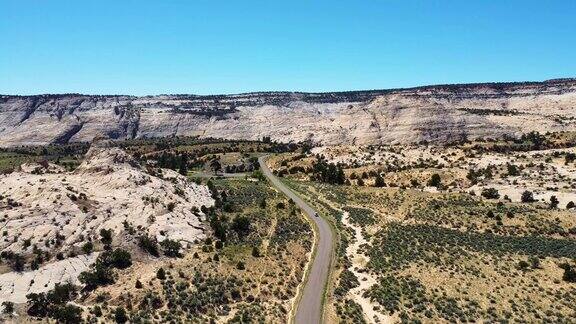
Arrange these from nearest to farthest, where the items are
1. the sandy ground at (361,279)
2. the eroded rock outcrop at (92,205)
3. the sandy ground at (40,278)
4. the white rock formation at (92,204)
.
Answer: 1. the sandy ground at (40,278)
2. the sandy ground at (361,279)
3. the eroded rock outcrop at (92,205)
4. the white rock formation at (92,204)

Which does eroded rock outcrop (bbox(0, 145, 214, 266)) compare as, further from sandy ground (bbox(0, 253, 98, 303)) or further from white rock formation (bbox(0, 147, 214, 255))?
sandy ground (bbox(0, 253, 98, 303))

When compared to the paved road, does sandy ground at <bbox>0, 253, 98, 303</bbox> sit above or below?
above

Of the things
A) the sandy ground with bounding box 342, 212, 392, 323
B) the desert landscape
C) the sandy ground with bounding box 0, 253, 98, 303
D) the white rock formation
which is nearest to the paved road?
the desert landscape

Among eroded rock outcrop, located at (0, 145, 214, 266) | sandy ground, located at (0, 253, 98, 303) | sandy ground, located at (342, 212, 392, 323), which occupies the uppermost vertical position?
eroded rock outcrop, located at (0, 145, 214, 266)

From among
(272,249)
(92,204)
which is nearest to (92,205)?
(92,204)

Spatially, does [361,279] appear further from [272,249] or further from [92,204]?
[92,204]

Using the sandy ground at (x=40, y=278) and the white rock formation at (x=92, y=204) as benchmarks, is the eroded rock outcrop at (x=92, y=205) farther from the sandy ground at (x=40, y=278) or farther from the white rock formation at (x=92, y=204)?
the sandy ground at (x=40, y=278)

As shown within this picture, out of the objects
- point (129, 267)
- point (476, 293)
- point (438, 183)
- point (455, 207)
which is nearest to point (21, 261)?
point (129, 267)

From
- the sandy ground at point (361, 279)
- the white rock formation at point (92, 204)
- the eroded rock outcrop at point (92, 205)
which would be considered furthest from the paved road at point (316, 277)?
the white rock formation at point (92, 204)
